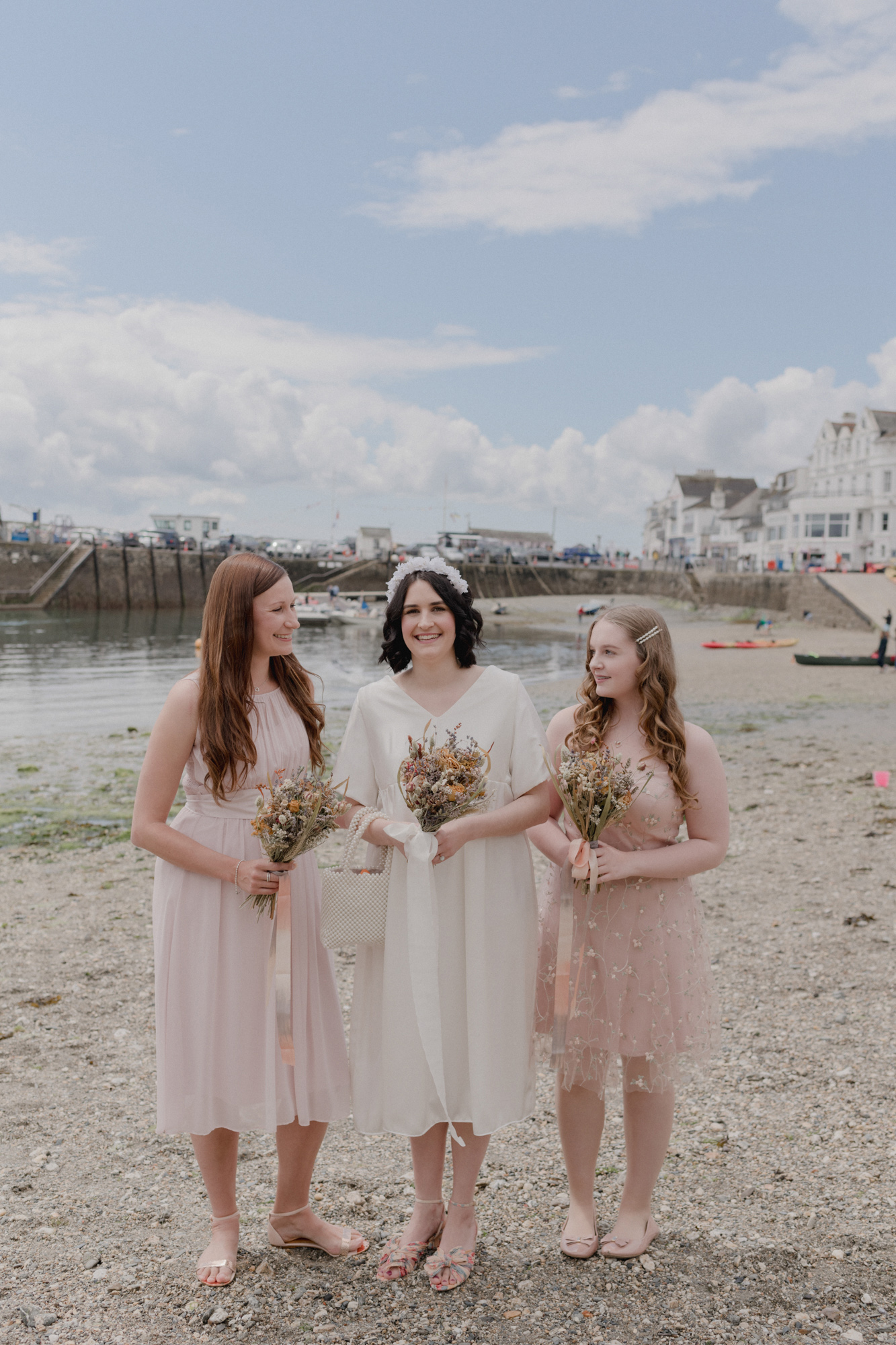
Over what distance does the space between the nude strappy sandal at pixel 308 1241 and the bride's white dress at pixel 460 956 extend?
1.78ft

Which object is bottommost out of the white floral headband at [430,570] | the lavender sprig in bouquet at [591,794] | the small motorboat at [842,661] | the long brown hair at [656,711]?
the small motorboat at [842,661]

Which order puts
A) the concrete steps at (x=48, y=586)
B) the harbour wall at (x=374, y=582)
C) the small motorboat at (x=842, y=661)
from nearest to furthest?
the small motorboat at (x=842, y=661) → the harbour wall at (x=374, y=582) → the concrete steps at (x=48, y=586)

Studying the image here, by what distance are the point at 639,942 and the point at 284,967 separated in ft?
3.99

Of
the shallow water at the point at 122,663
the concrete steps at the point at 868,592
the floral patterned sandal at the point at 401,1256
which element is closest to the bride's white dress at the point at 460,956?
the floral patterned sandal at the point at 401,1256

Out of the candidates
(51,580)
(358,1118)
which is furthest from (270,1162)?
(51,580)

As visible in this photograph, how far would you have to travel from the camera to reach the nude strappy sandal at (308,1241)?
3385 millimetres

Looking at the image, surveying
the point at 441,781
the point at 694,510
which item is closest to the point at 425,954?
the point at 441,781

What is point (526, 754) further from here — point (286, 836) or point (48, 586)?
point (48, 586)

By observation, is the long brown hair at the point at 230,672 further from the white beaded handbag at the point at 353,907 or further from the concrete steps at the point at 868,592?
the concrete steps at the point at 868,592

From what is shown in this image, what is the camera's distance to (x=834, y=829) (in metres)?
9.86

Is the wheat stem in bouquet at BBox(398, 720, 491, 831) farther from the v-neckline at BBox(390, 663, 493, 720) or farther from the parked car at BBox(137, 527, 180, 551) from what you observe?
the parked car at BBox(137, 527, 180, 551)

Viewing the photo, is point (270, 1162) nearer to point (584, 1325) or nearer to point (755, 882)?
point (584, 1325)

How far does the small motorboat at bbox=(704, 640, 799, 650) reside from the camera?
1412 inches

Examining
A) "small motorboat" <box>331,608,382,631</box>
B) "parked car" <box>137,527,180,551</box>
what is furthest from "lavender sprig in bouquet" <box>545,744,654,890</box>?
"parked car" <box>137,527,180,551</box>
